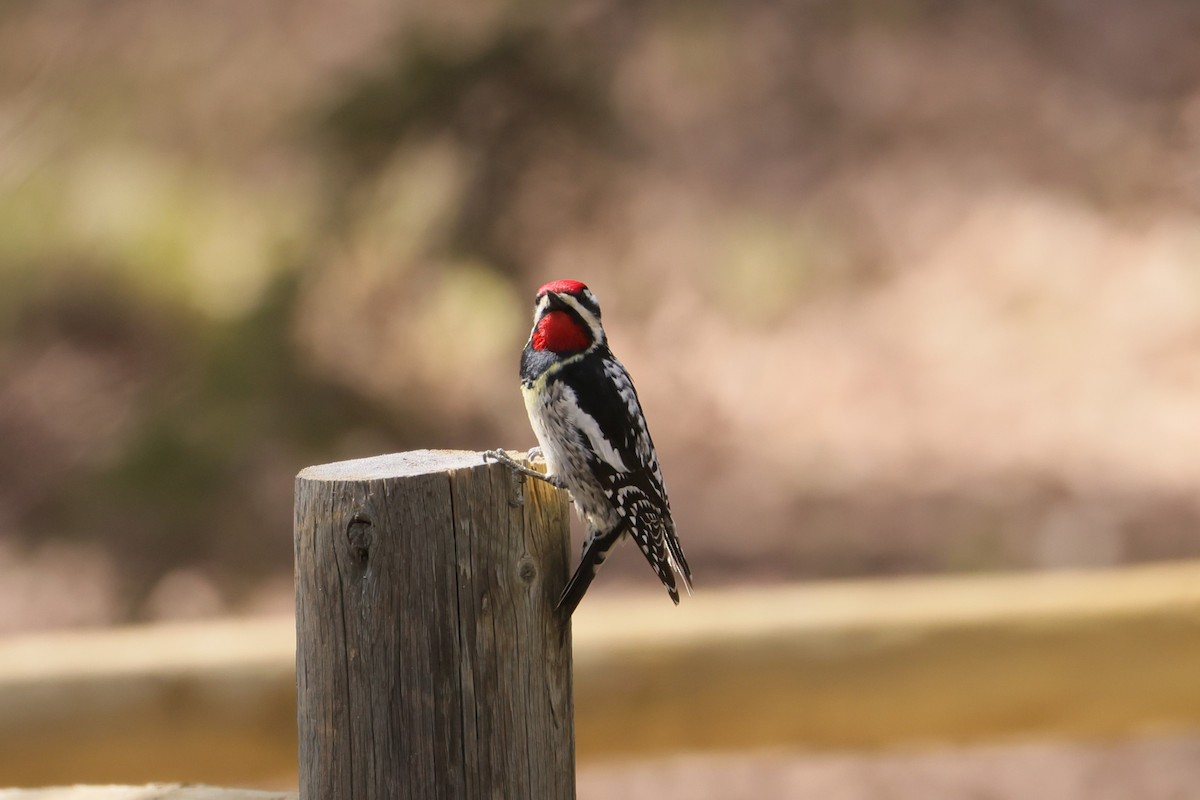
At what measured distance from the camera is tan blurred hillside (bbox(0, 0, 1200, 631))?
5.32 meters

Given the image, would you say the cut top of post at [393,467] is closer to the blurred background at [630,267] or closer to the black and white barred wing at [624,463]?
the black and white barred wing at [624,463]

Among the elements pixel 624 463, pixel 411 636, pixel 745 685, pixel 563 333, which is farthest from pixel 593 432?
pixel 745 685

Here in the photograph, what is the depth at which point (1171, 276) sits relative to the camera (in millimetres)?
5844

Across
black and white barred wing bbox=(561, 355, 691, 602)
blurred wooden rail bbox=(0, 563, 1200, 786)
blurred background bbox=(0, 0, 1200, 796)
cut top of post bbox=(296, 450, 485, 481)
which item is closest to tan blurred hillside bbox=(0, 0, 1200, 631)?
blurred background bbox=(0, 0, 1200, 796)

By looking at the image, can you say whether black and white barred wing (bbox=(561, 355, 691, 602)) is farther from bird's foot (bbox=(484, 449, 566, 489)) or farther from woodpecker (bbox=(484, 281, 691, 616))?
bird's foot (bbox=(484, 449, 566, 489))

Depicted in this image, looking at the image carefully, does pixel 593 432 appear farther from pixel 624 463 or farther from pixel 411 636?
pixel 411 636

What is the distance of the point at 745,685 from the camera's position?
2865mm

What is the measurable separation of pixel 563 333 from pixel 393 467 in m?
0.45

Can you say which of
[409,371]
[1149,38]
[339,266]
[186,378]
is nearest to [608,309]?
[409,371]

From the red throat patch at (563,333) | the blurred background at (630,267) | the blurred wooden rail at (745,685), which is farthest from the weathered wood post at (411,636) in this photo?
the blurred background at (630,267)

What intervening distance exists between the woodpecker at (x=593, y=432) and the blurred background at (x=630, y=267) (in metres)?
2.88

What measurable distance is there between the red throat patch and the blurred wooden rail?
106 cm

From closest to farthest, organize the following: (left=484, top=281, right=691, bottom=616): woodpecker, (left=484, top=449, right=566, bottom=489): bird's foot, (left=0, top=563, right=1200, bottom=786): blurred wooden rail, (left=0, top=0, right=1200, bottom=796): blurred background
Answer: (left=484, top=449, right=566, bottom=489): bird's foot → (left=484, top=281, right=691, bottom=616): woodpecker → (left=0, top=563, right=1200, bottom=786): blurred wooden rail → (left=0, top=0, right=1200, bottom=796): blurred background

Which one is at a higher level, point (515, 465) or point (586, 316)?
point (586, 316)
